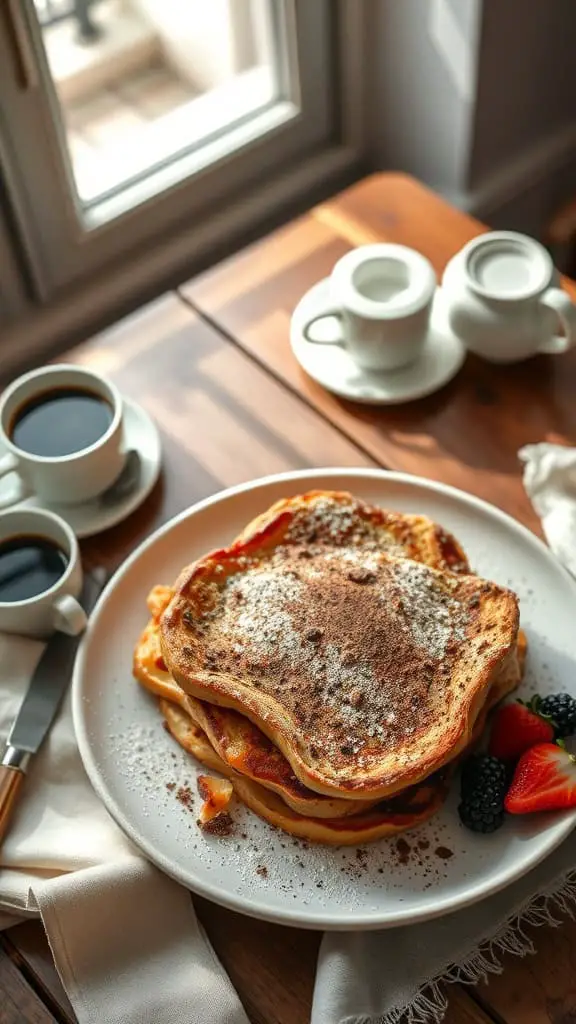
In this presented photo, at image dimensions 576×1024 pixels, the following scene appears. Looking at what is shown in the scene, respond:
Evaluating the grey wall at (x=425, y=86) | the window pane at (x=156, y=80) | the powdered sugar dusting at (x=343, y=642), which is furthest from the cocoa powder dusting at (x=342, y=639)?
the grey wall at (x=425, y=86)

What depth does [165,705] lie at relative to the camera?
110cm

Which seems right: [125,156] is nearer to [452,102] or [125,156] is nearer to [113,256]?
[113,256]

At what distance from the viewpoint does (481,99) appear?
186 cm

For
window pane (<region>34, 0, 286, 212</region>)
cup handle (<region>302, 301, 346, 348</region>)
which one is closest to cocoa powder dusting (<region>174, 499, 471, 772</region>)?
cup handle (<region>302, 301, 346, 348</region>)

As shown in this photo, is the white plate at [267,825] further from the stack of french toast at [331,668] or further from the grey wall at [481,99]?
the grey wall at [481,99]

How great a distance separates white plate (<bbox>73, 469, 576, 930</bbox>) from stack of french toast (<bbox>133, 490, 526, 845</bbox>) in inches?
1.0

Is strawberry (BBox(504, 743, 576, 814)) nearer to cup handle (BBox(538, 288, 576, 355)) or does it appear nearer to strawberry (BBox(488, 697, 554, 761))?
strawberry (BBox(488, 697, 554, 761))

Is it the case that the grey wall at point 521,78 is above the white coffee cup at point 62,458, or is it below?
below

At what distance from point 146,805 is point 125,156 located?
45.8 inches

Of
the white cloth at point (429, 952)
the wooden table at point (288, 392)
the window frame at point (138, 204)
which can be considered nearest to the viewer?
the white cloth at point (429, 952)

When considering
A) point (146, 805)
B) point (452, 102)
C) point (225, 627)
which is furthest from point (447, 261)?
point (146, 805)

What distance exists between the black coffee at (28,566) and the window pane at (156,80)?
0.76 meters

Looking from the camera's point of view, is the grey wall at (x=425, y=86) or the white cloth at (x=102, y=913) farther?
the grey wall at (x=425, y=86)

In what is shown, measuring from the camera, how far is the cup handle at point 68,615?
3.63 feet
